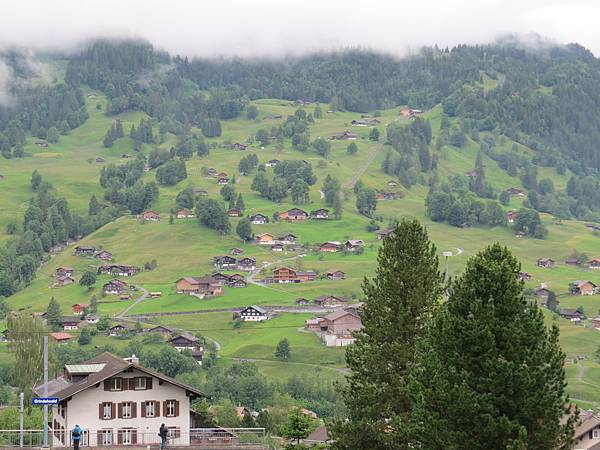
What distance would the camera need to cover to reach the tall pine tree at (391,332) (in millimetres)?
55219

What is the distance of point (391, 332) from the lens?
55719mm

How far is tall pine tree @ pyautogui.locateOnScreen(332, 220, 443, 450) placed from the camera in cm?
5522

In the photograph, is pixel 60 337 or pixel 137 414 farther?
pixel 60 337

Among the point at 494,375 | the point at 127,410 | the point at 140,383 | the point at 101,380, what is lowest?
the point at 127,410

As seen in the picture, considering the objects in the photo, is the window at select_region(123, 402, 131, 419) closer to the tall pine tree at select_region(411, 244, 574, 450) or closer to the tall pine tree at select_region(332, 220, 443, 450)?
the tall pine tree at select_region(332, 220, 443, 450)

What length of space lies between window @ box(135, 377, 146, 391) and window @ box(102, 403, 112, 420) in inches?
84.8

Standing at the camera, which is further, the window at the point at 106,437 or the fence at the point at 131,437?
the window at the point at 106,437

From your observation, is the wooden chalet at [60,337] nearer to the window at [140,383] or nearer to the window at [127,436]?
the window at [140,383]

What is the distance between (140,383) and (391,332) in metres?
26.4

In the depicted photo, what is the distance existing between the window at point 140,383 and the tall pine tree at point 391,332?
23947mm

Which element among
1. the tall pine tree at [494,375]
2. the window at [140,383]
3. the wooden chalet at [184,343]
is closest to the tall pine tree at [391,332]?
the tall pine tree at [494,375]

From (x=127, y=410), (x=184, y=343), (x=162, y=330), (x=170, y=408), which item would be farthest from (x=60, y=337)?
(x=170, y=408)

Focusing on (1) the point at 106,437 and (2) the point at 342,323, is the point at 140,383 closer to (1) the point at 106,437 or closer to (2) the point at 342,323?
(1) the point at 106,437

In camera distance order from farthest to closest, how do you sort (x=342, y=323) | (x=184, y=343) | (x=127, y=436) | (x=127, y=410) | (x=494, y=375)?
(x=342, y=323)
(x=184, y=343)
(x=127, y=410)
(x=127, y=436)
(x=494, y=375)
